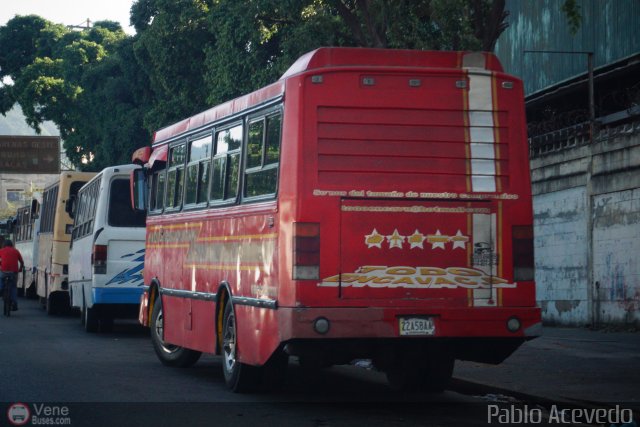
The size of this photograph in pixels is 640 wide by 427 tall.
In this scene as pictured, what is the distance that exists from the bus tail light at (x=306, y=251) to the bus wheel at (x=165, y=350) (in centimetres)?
511

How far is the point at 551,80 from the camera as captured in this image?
3234 centimetres

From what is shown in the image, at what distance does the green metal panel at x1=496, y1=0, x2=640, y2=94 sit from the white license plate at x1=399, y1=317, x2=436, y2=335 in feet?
57.5

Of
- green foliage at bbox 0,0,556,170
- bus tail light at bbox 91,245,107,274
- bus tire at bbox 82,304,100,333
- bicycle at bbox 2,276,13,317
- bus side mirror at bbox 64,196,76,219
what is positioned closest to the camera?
bus tail light at bbox 91,245,107,274

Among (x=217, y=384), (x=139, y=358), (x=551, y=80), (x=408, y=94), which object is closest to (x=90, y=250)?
(x=139, y=358)

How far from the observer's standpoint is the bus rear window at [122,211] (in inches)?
851

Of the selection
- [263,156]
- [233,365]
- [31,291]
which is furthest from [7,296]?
[263,156]

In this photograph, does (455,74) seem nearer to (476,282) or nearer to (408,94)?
(408,94)

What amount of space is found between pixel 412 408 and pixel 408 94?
112 inches

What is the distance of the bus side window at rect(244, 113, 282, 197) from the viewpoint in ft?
37.6

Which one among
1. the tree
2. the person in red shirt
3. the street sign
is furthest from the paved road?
the street sign

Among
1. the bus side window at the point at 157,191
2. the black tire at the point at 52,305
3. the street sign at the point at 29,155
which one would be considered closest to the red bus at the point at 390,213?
the bus side window at the point at 157,191

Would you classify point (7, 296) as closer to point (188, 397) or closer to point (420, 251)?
point (188, 397)

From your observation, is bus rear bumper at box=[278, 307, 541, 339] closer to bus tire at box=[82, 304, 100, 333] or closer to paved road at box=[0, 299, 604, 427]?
paved road at box=[0, 299, 604, 427]

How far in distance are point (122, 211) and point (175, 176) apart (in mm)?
6563
